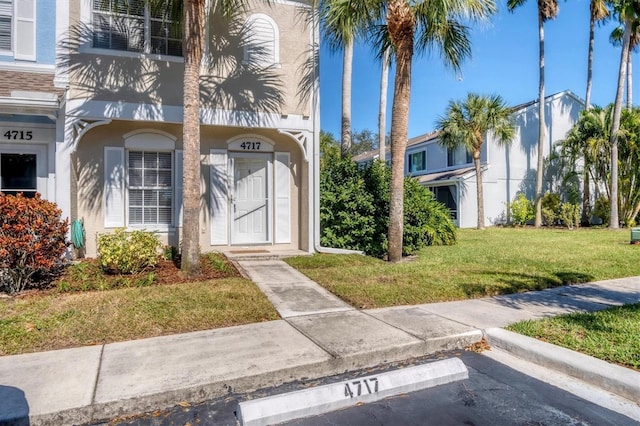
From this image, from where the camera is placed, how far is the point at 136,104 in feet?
28.6

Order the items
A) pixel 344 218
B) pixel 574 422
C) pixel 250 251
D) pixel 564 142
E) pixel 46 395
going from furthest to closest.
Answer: pixel 564 142
pixel 344 218
pixel 250 251
pixel 46 395
pixel 574 422

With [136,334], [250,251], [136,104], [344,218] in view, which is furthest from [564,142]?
[136,334]

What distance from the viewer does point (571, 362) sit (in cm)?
386

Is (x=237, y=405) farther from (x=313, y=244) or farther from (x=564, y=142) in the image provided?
(x=564, y=142)

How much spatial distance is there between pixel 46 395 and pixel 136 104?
22.6ft

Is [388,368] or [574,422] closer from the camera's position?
[574,422]

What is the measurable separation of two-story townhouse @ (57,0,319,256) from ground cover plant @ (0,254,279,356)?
2.48m

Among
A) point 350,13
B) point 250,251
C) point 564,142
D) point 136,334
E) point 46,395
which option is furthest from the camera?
point 564,142

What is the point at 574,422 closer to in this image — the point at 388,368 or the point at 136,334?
the point at 388,368

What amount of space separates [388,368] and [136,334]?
2876mm

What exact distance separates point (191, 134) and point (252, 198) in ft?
11.5

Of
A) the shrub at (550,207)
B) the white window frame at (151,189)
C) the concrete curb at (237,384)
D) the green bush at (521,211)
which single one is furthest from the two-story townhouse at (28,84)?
the shrub at (550,207)

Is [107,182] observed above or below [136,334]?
above

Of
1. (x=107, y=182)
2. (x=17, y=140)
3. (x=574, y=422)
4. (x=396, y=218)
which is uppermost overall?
(x=17, y=140)
